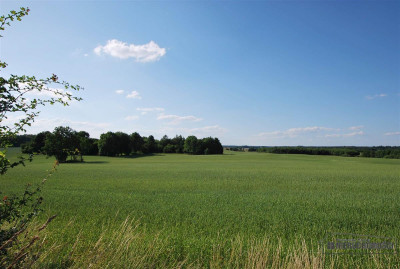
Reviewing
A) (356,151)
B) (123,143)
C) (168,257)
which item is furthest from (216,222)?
(356,151)

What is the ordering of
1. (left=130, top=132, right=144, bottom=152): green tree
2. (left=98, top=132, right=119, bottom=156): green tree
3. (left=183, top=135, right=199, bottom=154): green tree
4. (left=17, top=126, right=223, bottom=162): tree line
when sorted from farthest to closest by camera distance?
(left=183, top=135, right=199, bottom=154): green tree
(left=130, top=132, right=144, bottom=152): green tree
(left=98, top=132, right=119, bottom=156): green tree
(left=17, top=126, right=223, bottom=162): tree line

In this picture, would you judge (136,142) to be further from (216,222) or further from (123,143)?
(216,222)

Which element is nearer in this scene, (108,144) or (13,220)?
(13,220)

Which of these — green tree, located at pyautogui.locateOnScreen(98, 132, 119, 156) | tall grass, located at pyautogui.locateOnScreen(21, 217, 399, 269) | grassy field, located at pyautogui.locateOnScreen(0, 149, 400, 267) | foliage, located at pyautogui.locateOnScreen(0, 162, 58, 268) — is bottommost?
grassy field, located at pyautogui.locateOnScreen(0, 149, 400, 267)

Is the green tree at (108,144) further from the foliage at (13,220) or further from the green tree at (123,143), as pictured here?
the foliage at (13,220)

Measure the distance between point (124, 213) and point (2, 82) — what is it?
8.08 meters

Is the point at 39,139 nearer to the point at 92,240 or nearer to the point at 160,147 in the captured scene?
the point at 160,147

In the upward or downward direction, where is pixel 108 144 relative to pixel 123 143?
downward

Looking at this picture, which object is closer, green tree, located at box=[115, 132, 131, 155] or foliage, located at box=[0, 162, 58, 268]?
foliage, located at box=[0, 162, 58, 268]

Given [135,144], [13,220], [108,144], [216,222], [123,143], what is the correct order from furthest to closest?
[135,144] < [123,143] < [108,144] < [216,222] < [13,220]

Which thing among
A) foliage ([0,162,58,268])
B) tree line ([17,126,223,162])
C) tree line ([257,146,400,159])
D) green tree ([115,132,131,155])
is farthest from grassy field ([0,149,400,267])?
tree line ([257,146,400,159])

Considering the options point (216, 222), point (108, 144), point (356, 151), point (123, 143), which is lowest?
point (216, 222)

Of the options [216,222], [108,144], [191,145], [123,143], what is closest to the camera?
[216,222]

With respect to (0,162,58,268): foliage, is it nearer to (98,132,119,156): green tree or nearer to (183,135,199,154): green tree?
(98,132,119,156): green tree
